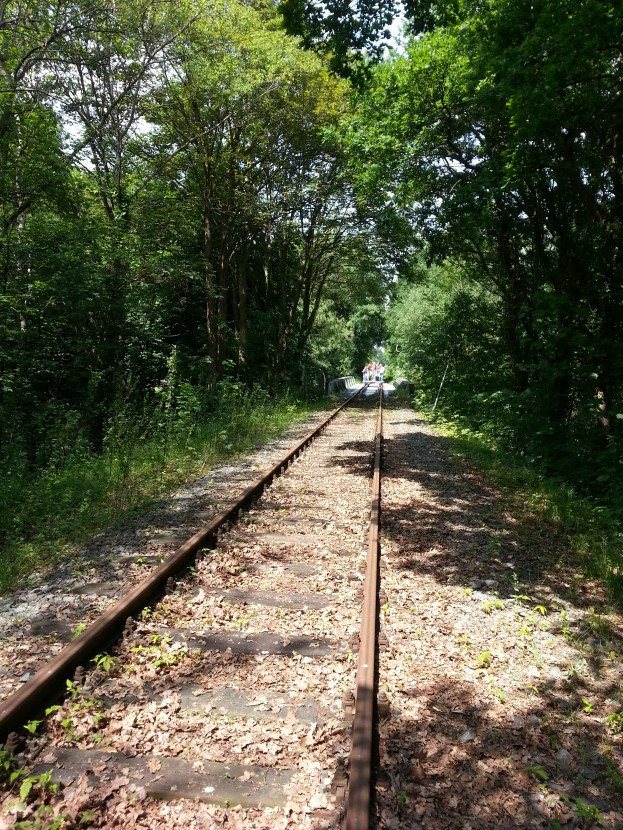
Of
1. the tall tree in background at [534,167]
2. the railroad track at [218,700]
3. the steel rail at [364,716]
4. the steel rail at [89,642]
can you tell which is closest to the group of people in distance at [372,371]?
the tall tree in background at [534,167]

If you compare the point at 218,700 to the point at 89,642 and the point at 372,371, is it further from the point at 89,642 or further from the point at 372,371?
the point at 372,371

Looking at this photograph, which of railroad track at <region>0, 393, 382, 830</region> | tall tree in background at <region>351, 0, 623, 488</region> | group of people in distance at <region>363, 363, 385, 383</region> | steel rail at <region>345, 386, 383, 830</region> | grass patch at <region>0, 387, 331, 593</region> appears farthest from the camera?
group of people in distance at <region>363, 363, 385, 383</region>

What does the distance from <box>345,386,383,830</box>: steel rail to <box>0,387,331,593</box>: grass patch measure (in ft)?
9.48

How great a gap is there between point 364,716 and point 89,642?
Result: 1697 millimetres

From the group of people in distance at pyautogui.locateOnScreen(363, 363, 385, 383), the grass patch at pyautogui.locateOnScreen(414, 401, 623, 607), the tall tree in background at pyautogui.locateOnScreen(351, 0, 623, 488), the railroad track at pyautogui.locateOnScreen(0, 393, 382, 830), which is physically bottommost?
the railroad track at pyautogui.locateOnScreen(0, 393, 382, 830)

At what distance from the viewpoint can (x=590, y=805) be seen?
90.4 inches

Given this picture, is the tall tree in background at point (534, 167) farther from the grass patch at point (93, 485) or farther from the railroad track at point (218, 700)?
the grass patch at point (93, 485)

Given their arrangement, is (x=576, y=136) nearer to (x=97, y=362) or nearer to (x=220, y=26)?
(x=220, y=26)

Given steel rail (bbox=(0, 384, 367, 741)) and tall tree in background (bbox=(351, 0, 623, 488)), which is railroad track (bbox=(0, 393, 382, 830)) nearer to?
steel rail (bbox=(0, 384, 367, 741))

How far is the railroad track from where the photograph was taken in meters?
2.26

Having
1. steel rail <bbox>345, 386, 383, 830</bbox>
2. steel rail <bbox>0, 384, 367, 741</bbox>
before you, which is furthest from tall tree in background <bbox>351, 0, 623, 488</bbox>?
steel rail <bbox>0, 384, 367, 741</bbox>

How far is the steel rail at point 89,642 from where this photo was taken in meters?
2.57

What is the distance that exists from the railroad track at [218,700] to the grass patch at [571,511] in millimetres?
2142

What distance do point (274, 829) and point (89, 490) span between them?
5.27m
